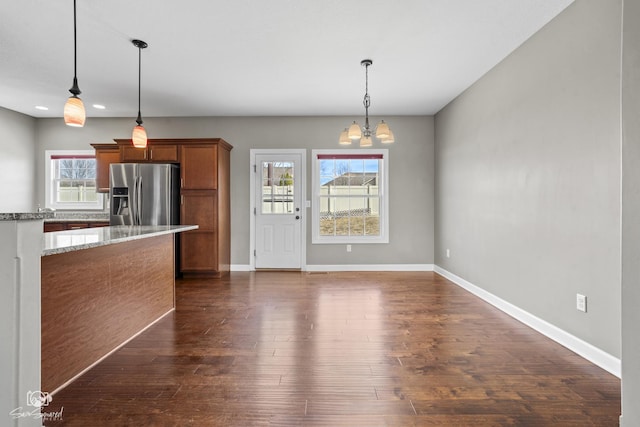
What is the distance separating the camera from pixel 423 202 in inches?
216

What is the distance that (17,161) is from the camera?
529 centimetres

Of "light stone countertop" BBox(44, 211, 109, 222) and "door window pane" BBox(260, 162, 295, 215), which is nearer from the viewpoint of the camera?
"light stone countertop" BBox(44, 211, 109, 222)

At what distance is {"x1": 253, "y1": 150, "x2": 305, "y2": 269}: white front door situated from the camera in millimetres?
5457

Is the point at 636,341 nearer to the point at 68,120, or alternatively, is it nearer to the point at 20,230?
the point at 20,230

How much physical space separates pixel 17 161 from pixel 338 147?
531 cm

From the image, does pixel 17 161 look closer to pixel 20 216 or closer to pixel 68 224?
pixel 68 224

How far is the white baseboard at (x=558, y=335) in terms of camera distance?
2096mm

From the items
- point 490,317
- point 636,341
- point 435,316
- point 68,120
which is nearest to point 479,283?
point 490,317

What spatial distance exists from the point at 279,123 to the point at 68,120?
11.6 feet

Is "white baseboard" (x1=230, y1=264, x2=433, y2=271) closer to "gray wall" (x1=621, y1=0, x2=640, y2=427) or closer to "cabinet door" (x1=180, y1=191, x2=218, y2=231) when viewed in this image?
"cabinet door" (x1=180, y1=191, x2=218, y2=231)

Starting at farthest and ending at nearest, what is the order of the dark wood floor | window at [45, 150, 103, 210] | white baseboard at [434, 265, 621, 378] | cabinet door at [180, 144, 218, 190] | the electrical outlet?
window at [45, 150, 103, 210]
cabinet door at [180, 144, 218, 190]
the electrical outlet
white baseboard at [434, 265, 621, 378]
the dark wood floor

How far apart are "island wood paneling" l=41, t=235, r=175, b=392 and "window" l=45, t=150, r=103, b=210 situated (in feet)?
11.8

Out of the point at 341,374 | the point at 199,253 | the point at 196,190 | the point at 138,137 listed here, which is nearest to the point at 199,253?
the point at 199,253

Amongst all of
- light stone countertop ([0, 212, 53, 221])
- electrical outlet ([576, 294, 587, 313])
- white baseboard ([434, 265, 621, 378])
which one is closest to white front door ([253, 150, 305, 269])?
white baseboard ([434, 265, 621, 378])
